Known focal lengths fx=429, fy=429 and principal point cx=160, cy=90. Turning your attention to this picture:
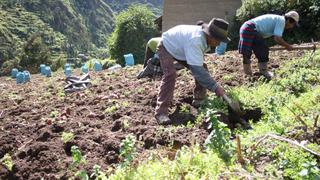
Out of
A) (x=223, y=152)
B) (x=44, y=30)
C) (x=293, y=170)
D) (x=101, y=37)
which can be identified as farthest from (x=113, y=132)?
(x=101, y=37)

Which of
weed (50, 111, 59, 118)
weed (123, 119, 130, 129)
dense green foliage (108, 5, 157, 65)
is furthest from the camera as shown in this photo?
dense green foliage (108, 5, 157, 65)

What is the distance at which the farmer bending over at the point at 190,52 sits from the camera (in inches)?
191

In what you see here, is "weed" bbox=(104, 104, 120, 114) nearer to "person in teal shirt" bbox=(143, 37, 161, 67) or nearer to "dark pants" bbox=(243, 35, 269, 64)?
"dark pants" bbox=(243, 35, 269, 64)

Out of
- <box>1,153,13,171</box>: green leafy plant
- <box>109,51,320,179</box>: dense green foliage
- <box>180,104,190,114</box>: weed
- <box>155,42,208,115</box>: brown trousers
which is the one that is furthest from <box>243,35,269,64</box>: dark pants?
<box>1,153,13,171</box>: green leafy plant

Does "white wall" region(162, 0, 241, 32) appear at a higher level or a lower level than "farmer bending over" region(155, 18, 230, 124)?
lower

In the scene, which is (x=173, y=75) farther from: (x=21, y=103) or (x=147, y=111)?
(x=21, y=103)

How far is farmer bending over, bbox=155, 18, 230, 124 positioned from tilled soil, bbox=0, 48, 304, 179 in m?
0.27

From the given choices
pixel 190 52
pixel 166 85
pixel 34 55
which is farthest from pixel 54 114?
pixel 34 55

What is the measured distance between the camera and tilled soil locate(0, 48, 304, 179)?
4.42 meters

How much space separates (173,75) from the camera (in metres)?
5.20

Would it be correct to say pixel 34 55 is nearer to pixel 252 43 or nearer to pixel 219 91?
pixel 252 43

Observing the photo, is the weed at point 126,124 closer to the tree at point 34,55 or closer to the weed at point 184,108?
the weed at point 184,108

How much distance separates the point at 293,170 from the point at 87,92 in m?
5.01

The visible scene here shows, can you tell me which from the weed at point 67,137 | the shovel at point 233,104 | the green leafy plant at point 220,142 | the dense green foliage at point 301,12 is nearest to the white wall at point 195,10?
the dense green foliage at point 301,12
